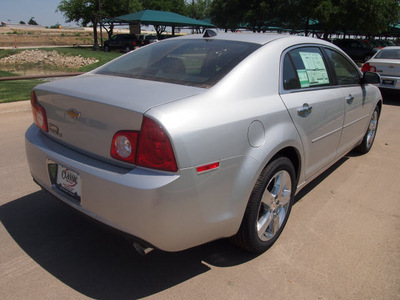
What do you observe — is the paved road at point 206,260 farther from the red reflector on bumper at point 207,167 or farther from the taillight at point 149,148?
the red reflector on bumper at point 207,167

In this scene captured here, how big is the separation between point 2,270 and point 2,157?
253 cm

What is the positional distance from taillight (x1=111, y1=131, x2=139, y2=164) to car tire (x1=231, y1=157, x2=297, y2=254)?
0.88m

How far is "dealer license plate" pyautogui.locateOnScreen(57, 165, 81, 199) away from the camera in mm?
2240

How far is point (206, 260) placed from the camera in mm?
2627

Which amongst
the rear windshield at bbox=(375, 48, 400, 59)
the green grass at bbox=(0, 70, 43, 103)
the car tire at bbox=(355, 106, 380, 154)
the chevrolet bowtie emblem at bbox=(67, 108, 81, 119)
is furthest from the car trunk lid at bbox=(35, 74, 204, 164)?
the rear windshield at bbox=(375, 48, 400, 59)

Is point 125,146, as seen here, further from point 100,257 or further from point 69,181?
point 100,257

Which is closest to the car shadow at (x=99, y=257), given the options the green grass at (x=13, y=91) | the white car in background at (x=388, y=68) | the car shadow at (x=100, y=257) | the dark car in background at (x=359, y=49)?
the car shadow at (x=100, y=257)

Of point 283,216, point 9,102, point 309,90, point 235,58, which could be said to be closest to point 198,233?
point 283,216

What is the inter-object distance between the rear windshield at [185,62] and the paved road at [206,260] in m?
1.21

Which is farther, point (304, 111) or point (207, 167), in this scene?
point (304, 111)

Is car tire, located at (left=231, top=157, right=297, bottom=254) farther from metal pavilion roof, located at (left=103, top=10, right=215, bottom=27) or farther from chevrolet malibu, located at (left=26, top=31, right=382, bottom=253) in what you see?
metal pavilion roof, located at (left=103, top=10, right=215, bottom=27)

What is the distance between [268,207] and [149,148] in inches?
45.3

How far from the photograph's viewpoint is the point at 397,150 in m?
5.55

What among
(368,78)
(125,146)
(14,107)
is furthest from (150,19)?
(125,146)
